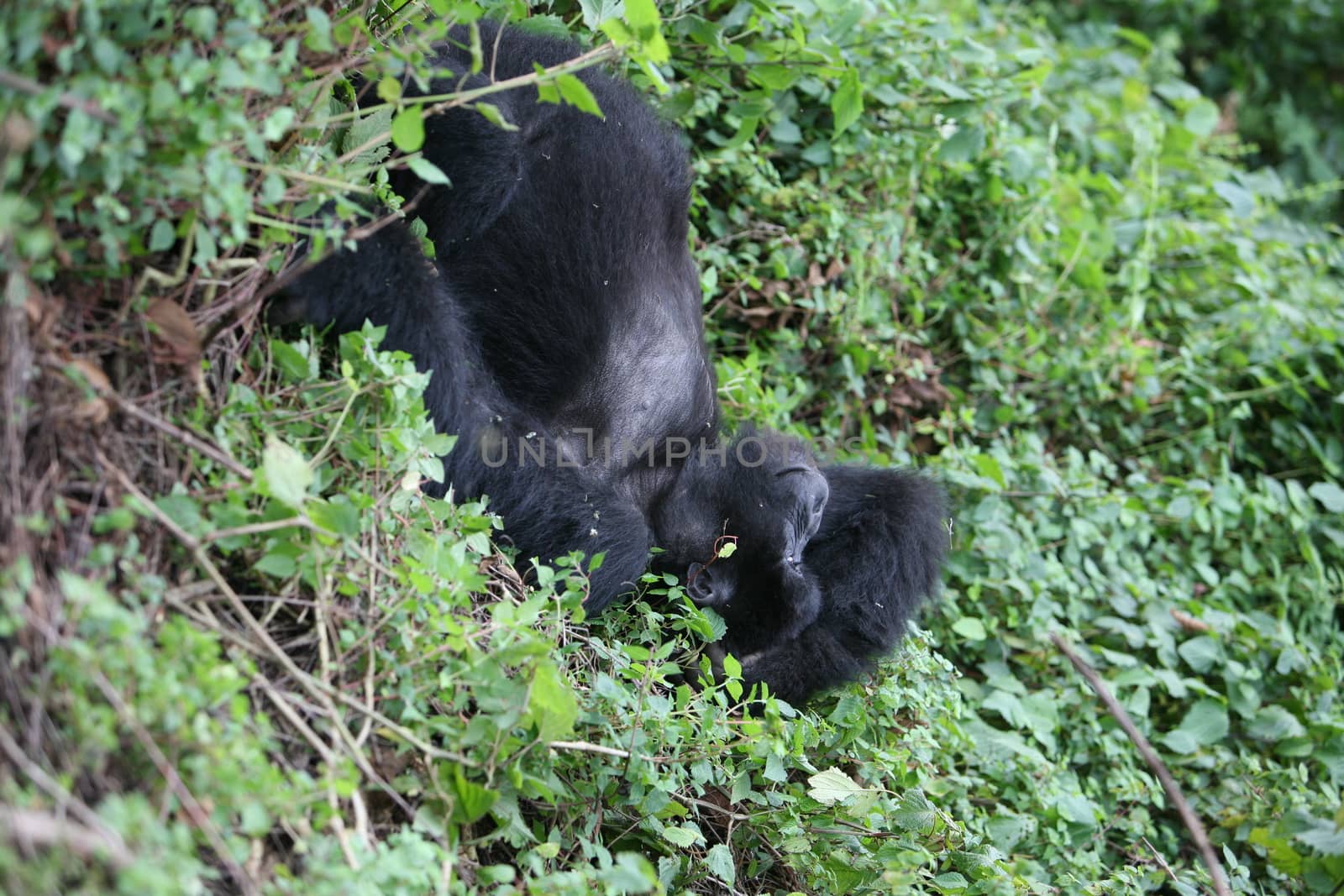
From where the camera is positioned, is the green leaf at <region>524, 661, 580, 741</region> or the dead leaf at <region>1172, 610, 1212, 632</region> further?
the dead leaf at <region>1172, 610, 1212, 632</region>

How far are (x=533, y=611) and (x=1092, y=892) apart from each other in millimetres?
1539

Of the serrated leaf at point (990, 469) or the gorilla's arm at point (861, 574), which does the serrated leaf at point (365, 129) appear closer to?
the gorilla's arm at point (861, 574)

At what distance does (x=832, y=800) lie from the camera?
8.16 feet

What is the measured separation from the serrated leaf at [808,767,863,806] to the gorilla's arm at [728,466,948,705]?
438mm

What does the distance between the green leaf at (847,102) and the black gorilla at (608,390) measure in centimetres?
78

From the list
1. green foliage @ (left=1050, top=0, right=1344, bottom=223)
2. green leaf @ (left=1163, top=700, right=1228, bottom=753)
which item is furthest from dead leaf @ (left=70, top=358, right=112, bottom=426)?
green foliage @ (left=1050, top=0, right=1344, bottom=223)

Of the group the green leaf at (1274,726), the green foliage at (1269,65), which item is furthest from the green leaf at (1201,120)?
the green leaf at (1274,726)

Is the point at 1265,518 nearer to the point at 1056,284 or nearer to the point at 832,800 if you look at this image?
the point at 1056,284

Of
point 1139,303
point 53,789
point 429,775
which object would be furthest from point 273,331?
point 1139,303

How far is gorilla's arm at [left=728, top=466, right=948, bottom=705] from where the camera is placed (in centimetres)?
303

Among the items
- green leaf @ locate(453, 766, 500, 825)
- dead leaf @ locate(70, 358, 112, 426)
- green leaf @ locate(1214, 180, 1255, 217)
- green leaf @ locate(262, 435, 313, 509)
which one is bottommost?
green leaf @ locate(1214, 180, 1255, 217)

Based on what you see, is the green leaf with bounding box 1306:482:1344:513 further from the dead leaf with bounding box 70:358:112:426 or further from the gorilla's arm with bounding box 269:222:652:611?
the dead leaf with bounding box 70:358:112:426

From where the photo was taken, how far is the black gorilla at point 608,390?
8.53 ft

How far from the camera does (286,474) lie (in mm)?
1798
